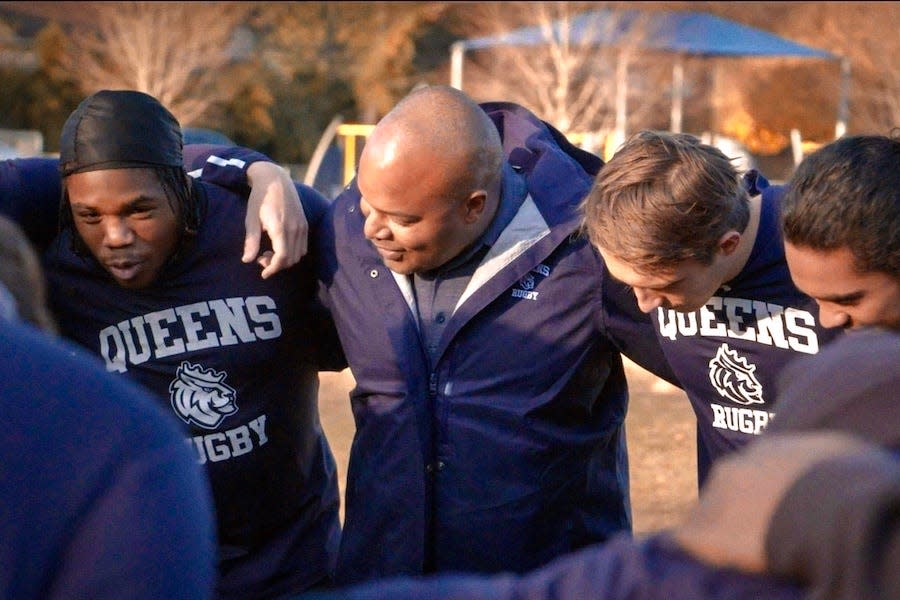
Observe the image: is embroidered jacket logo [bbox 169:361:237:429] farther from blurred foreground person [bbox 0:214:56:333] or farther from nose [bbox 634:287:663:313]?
blurred foreground person [bbox 0:214:56:333]

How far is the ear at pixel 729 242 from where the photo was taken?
9.66ft

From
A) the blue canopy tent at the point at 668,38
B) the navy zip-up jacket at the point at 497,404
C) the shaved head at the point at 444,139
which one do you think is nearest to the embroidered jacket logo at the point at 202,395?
the navy zip-up jacket at the point at 497,404

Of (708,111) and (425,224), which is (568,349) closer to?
(425,224)

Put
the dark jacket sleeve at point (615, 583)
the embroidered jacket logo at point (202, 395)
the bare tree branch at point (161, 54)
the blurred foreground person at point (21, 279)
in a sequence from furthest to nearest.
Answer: the bare tree branch at point (161, 54) < the embroidered jacket logo at point (202, 395) < the blurred foreground person at point (21, 279) < the dark jacket sleeve at point (615, 583)

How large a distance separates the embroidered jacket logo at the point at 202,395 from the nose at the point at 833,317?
1.63m

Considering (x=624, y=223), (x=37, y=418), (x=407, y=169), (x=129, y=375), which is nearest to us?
(x=37, y=418)

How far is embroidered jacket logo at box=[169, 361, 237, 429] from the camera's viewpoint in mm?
3457

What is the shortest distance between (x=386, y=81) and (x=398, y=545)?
105 feet

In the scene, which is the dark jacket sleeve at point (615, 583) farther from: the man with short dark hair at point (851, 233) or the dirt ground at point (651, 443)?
the dirt ground at point (651, 443)

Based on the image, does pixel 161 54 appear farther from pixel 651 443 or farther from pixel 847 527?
pixel 847 527

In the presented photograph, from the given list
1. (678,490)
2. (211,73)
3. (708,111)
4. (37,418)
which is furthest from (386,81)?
(37,418)

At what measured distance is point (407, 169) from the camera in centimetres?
320

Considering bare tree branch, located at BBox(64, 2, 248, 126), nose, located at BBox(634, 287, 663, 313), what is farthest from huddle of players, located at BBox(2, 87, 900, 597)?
bare tree branch, located at BBox(64, 2, 248, 126)

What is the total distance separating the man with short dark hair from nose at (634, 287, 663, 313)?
371 millimetres
